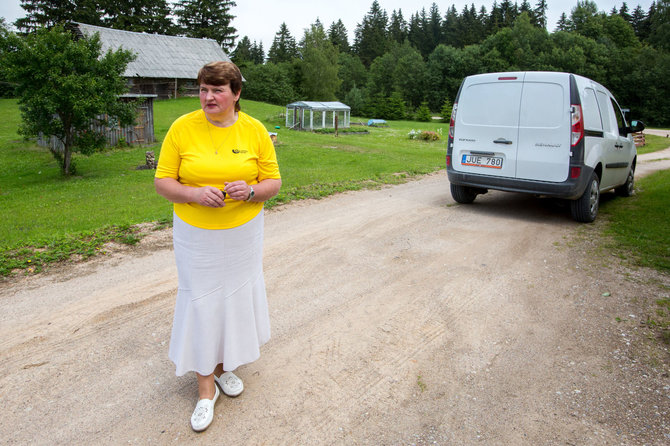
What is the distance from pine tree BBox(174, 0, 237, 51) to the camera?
62.4 m

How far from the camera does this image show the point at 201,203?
2547 millimetres

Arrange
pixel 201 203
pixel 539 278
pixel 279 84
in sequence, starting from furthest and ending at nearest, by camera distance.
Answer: pixel 279 84 → pixel 539 278 → pixel 201 203

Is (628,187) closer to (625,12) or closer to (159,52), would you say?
(159,52)

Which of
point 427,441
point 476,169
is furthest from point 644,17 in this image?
point 427,441

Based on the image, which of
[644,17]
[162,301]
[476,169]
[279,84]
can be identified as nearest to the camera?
[162,301]

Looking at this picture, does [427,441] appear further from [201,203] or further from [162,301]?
[162,301]

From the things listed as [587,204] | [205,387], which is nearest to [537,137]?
[587,204]

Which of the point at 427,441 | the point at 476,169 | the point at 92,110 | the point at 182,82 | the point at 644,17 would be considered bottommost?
the point at 427,441

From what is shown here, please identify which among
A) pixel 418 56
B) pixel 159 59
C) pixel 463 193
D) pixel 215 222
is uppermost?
pixel 418 56

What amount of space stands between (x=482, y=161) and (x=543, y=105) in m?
1.27

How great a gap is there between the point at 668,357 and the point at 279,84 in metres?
63.7

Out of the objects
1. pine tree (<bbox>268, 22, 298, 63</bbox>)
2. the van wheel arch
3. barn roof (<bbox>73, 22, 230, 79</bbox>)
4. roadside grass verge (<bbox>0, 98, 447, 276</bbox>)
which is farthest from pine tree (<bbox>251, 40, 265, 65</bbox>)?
the van wheel arch

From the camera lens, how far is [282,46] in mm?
89062

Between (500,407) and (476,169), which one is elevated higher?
(476,169)
